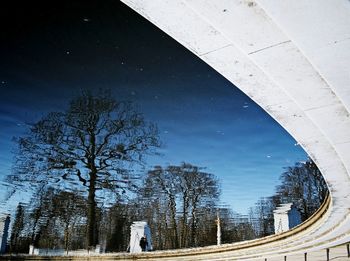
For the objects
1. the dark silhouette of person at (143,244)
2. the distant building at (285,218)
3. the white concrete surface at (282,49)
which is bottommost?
the dark silhouette of person at (143,244)

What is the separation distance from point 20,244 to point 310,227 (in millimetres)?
30997

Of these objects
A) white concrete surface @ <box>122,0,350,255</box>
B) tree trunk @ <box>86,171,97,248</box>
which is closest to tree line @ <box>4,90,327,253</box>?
tree trunk @ <box>86,171,97,248</box>

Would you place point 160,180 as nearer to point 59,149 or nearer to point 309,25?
point 59,149

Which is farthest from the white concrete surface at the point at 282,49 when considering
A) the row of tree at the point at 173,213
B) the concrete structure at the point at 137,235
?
the row of tree at the point at 173,213

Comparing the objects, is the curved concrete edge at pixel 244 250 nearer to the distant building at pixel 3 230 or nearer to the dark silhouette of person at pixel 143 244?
the dark silhouette of person at pixel 143 244

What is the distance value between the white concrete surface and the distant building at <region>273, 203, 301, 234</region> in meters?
7.60

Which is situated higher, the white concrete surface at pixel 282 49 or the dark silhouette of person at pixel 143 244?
the white concrete surface at pixel 282 49

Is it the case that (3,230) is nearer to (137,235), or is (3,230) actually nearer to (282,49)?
(137,235)

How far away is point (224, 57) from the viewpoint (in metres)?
1.87

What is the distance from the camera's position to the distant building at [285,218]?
364 inches

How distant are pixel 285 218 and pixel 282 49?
9.11 m

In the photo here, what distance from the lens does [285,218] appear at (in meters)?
9.36

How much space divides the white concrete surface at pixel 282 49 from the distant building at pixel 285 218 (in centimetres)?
760

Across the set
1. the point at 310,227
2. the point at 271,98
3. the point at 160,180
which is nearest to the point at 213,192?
the point at 160,180
